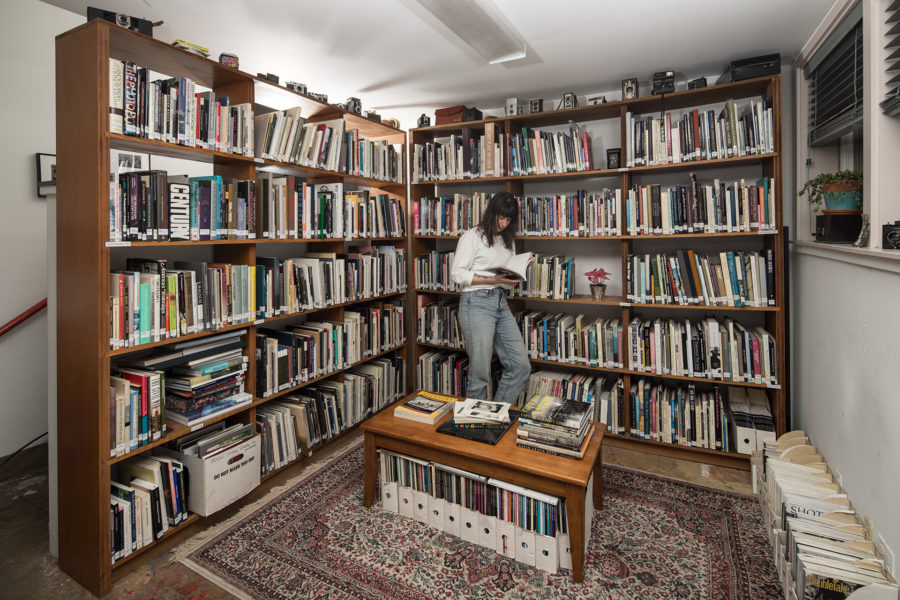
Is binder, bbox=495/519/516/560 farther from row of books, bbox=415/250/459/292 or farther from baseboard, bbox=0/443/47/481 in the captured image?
baseboard, bbox=0/443/47/481

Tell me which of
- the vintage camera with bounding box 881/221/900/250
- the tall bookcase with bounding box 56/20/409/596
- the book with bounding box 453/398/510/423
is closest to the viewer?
the vintage camera with bounding box 881/221/900/250

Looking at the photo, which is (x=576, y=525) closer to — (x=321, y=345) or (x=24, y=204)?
(x=321, y=345)

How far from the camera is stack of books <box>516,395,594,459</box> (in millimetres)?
1949

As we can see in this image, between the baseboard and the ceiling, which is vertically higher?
the ceiling

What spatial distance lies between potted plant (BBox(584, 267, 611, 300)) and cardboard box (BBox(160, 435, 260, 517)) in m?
2.34

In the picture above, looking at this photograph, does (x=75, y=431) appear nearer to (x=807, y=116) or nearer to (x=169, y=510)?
(x=169, y=510)

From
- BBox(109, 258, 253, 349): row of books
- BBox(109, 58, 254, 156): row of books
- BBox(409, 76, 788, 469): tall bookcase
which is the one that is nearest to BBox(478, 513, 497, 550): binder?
BBox(409, 76, 788, 469): tall bookcase

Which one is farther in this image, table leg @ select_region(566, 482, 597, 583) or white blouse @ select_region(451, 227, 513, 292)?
white blouse @ select_region(451, 227, 513, 292)

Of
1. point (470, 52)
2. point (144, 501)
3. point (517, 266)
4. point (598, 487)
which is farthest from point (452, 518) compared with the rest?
point (470, 52)

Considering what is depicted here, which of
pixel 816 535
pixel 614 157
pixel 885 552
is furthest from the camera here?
pixel 614 157

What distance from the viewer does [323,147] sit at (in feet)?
9.55

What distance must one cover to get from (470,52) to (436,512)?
8.44 feet

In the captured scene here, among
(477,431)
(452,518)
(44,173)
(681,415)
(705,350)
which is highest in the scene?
(44,173)

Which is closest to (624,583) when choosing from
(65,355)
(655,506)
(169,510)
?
(655,506)
